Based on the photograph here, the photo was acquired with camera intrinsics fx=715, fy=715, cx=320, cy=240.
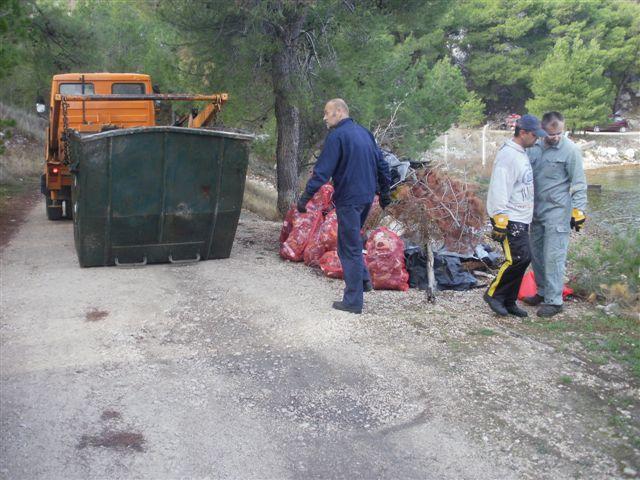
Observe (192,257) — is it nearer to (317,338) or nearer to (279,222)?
(317,338)

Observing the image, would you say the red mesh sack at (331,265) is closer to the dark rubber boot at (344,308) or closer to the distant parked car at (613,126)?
the dark rubber boot at (344,308)

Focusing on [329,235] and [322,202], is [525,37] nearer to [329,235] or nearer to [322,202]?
[322,202]

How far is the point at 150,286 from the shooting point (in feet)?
23.3

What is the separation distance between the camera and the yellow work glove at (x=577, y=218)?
20.8ft

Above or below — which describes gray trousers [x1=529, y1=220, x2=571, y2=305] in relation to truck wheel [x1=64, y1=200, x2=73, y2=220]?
above

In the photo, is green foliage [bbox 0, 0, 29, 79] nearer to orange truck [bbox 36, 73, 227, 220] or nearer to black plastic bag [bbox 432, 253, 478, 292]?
orange truck [bbox 36, 73, 227, 220]

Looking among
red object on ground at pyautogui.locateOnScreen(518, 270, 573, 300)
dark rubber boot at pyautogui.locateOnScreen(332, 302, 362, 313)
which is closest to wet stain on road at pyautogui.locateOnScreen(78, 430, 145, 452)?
dark rubber boot at pyautogui.locateOnScreen(332, 302, 362, 313)

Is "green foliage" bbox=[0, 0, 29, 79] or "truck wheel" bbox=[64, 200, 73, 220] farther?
"truck wheel" bbox=[64, 200, 73, 220]

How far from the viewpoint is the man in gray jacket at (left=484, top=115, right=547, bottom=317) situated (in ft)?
19.9

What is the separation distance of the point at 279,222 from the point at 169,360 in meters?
7.49

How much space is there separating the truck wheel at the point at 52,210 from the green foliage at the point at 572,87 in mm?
33226

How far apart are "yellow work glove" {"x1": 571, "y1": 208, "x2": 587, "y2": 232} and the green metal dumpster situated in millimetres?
3511

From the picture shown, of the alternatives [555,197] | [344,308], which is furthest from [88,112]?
[555,197]

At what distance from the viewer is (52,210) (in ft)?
41.8
